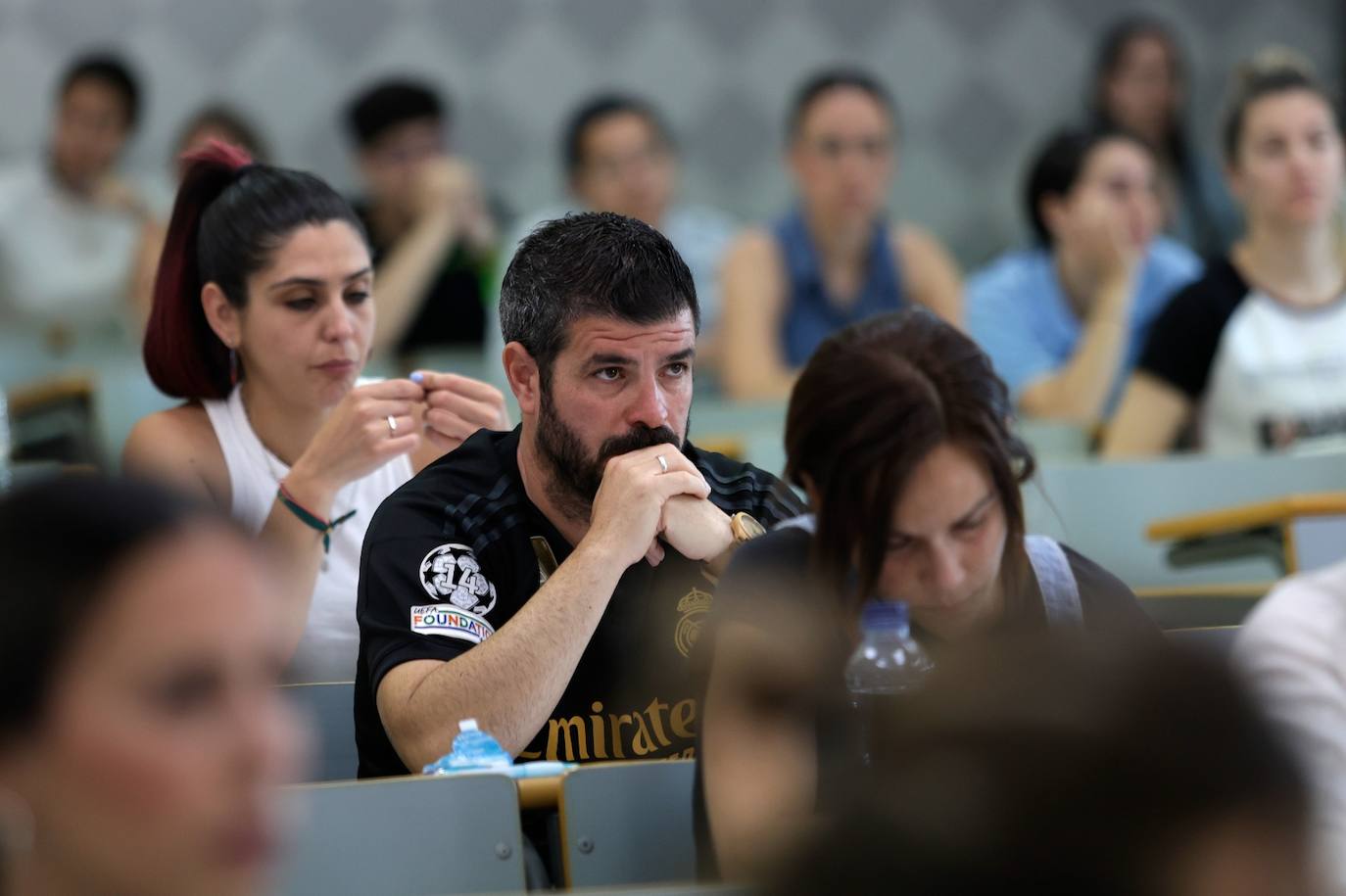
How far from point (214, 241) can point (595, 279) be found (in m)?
0.93

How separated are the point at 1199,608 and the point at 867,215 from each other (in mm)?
2199

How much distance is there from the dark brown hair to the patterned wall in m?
4.20

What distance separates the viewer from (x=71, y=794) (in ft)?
2.83

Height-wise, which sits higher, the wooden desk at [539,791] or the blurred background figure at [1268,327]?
the blurred background figure at [1268,327]

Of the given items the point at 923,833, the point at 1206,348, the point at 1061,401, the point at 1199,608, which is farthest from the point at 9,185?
the point at 923,833

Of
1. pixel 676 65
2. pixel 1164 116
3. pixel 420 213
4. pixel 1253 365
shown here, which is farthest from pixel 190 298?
pixel 1164 116

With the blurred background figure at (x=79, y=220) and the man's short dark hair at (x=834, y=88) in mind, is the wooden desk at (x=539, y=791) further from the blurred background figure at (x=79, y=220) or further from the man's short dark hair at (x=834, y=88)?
the blurred background figure at (x=79, y=220)

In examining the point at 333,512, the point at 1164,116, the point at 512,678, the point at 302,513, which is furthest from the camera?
the point at 1164,116

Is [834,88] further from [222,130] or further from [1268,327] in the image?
[222,130]

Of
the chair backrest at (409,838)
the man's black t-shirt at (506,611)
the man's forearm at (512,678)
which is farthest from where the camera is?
the man's black t-shirt at (506,611)

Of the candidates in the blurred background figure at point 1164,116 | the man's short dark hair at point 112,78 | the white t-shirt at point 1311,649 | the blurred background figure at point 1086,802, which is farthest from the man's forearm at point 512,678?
the blurred background figure at point 1164,116

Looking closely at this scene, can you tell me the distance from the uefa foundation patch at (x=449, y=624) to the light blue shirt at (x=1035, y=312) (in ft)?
9.11

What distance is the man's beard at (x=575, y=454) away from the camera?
2.26 metres

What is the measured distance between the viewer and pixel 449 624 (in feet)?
7.11
